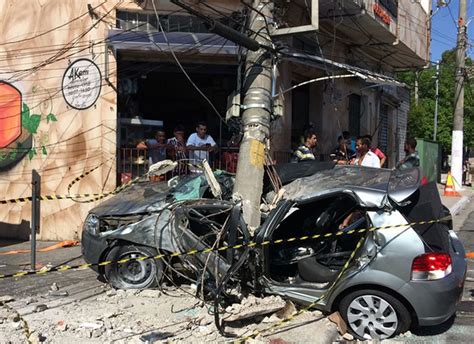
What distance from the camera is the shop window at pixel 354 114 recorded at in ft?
47.0

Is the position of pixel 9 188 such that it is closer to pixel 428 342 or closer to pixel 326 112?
pixel 326 112

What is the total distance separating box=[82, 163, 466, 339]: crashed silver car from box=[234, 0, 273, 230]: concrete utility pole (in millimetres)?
325

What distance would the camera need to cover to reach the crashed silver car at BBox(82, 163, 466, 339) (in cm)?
445

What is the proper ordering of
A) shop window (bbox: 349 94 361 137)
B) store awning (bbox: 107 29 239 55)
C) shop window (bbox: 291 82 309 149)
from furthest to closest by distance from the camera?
shop window (bbox: 349 94 361 137) < shop window (bbox: 291 82 309 149) < store awning (bbox: 107 29 239 55)

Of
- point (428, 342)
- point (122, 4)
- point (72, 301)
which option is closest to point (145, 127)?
point (122, 4)

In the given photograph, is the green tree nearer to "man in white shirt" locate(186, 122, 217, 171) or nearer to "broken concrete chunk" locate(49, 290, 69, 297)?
"man in white shirt" locate(186, 122, 217, 171)

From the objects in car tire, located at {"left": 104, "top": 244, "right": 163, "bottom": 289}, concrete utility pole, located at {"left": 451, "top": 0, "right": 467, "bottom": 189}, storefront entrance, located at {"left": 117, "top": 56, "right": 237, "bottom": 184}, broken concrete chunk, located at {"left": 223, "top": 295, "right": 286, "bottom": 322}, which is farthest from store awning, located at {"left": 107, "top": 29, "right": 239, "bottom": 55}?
concrete utility pole, located at {"left": 451, "top": 0, "right": 467, "bottom": 189}

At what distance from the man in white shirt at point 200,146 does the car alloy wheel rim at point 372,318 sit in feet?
17.5

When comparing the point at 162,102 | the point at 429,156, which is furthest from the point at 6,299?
the point at 429,156

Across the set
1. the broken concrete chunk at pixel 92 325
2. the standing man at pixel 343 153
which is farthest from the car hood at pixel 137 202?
the standing man at pixel 343 153

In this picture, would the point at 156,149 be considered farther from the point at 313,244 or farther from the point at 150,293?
the point at 313,244

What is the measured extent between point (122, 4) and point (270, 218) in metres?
6.25

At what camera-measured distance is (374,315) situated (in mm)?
4535

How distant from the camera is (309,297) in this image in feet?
15.8
